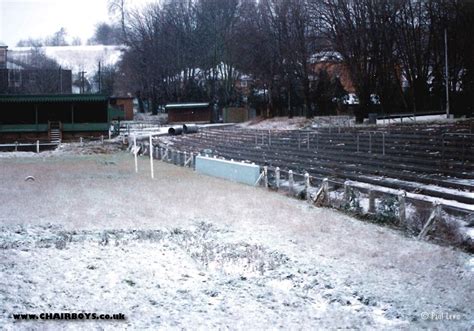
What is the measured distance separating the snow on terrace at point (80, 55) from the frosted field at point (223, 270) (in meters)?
125

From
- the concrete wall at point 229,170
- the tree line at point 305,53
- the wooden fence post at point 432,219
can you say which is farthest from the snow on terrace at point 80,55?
the wooden fence post at point 432,219

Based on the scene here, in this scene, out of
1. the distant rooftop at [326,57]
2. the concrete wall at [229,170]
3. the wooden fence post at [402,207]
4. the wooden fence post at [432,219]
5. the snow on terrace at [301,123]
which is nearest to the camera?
the wooden fence post at [432,219]

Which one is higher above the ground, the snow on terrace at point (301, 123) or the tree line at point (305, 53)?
the tree line at point (305, 53)

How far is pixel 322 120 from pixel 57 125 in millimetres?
24555

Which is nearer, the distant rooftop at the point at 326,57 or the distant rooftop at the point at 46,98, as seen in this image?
the distant rooftop at the point at 46,98

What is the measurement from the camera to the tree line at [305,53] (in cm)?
4919

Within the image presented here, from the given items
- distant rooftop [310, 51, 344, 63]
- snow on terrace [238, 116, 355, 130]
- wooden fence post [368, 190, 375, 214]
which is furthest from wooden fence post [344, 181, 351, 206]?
distant rooftop [310, 51, 344, 63]

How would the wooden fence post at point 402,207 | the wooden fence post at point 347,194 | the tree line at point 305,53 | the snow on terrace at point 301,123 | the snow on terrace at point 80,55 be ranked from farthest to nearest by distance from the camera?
the snow on terrace at point 80,55 → the snow on terrace at point 301,123 → the tree line at point 305,53 → the wooden fence post at point 347,194 → the wooden fence post at point 402,207

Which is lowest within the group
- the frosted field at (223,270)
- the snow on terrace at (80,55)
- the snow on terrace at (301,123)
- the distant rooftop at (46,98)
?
the frosted field at (223,270)

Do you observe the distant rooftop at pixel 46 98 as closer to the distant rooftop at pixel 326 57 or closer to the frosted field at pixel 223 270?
the distant rooftop at pixel 326 57

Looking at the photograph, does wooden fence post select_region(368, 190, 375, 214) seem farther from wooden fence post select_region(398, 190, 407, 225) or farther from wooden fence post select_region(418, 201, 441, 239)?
wooden fence post select_region(418, 201, 441, 239)

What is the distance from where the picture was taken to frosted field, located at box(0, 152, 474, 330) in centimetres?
669

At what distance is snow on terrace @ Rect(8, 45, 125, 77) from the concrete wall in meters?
109

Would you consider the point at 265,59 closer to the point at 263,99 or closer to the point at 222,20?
the point at 263,99
